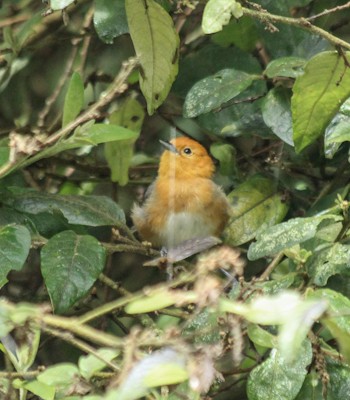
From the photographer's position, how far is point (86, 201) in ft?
10.6

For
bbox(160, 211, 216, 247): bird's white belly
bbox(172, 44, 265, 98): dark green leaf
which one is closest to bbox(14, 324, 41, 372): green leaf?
bbox(172, 44, 265, 98): dark green leaf

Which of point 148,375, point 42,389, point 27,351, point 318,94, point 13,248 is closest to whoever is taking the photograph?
point 148,375

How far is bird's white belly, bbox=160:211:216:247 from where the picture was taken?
166 inches

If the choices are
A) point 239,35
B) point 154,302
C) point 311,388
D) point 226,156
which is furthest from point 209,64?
point 154,302

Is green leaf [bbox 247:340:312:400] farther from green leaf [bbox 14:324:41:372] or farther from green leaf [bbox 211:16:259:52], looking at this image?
green leaf [bbox 211:16:259:52]

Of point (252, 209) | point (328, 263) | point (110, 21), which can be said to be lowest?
point (252, 209)

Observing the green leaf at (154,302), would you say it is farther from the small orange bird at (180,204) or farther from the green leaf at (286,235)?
the small orange bird at (180,204)

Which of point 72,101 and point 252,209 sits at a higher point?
point 72,101

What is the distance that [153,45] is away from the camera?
2.94 m

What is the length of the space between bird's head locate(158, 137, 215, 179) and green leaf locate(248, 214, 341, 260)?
1644 mm

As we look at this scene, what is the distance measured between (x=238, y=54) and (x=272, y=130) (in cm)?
59

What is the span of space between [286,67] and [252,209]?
0.61 metres

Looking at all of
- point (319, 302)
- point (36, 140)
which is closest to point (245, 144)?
point (36, 140)

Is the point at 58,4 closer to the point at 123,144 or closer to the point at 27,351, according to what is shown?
the point at 27,351
